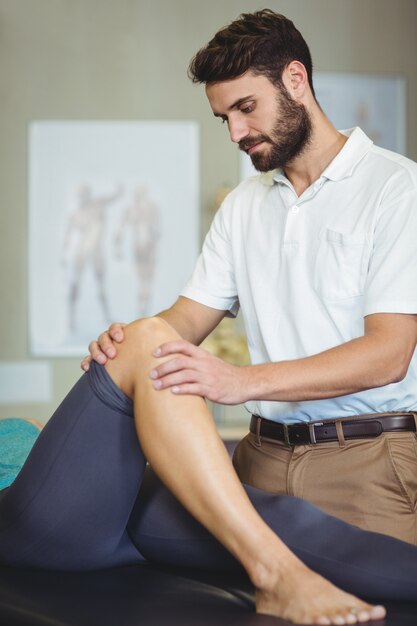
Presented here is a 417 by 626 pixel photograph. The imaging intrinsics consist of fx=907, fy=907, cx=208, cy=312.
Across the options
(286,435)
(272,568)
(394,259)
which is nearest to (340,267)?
(394,259)

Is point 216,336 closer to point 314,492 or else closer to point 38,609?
point 314,492

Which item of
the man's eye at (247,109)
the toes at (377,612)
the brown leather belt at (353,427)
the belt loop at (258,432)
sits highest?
the man's eye at (247,109)

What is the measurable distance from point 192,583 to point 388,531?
1.46 feet

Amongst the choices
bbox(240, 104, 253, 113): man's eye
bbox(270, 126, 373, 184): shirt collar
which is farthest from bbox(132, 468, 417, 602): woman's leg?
bbox(240, 104, 253, 113): man's eye

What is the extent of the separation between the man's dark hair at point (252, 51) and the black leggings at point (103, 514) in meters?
0.77

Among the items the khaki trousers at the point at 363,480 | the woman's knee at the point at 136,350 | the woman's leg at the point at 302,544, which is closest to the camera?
the woman's leg at the point at 302,544

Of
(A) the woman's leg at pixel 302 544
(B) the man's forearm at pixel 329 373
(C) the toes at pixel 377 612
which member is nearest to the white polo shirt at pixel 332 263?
(B) the man's forearm at pixel 329 373

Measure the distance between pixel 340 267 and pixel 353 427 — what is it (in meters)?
0.33

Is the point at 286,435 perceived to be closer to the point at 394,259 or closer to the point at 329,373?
the point at 329,373

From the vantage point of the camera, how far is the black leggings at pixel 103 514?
4.95 ft

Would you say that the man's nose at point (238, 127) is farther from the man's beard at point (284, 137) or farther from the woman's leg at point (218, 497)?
the woman's leg at point (218, 497)

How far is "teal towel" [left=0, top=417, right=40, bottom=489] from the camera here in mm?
1992

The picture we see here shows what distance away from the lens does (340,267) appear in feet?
6.10

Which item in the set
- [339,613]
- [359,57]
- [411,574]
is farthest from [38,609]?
[359,57]
